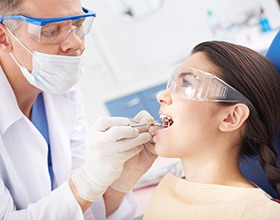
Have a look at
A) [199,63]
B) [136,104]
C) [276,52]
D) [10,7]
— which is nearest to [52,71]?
[10,7]

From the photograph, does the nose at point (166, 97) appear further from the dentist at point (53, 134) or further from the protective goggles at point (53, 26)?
the protective goggles at point (53, 26)

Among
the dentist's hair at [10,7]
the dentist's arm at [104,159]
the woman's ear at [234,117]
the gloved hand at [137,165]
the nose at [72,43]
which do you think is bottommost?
the gloved hand at [137,165]

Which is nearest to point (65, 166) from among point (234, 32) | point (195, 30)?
point (234, 32)

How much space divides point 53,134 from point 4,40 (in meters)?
0.45

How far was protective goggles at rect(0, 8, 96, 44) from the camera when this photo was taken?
1.34 m

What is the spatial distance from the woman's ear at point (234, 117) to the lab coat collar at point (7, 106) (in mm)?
802

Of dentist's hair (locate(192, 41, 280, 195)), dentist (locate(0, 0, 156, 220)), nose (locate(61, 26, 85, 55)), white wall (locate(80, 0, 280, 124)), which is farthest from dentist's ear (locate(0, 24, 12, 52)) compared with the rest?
white wall (locate(80, 0, 280, 124))

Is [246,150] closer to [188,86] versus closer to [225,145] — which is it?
[225,145]

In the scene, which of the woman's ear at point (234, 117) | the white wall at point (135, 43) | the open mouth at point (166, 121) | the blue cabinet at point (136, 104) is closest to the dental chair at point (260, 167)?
the woman's ear at point (234, 117)

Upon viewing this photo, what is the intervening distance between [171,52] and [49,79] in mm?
2837

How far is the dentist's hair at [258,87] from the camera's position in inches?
49.8

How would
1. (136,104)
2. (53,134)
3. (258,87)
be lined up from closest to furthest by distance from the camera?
(258,87)
(53,134)
(136,104)

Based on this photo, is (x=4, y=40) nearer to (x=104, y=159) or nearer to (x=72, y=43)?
(x=72, y=43)

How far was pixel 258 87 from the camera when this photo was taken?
4.15 feet
